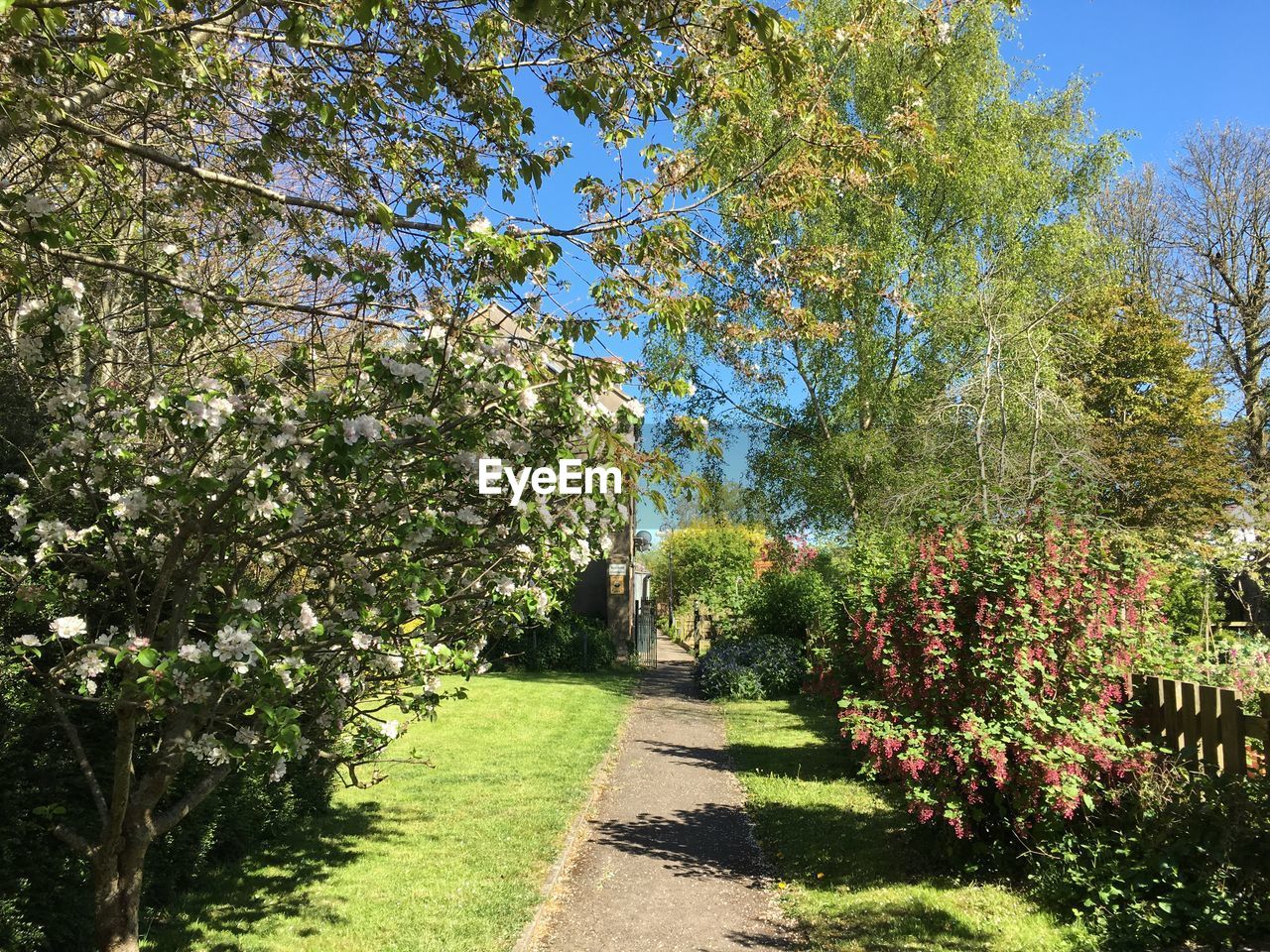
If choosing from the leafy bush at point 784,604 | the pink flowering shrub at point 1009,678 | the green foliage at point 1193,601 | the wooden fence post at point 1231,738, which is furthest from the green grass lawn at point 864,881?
the leafy bush at point 784,604

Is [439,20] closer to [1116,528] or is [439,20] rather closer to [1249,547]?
[1116,528]

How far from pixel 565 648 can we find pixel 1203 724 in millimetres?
16951

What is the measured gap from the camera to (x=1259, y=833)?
14.6 ft

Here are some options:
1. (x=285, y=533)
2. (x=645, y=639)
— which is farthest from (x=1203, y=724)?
(x=645, y=639)

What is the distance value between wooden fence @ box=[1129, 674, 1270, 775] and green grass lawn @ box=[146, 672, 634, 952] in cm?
433

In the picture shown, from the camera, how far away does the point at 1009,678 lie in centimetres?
547

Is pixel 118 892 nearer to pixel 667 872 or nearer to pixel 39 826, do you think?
pixel 39 826

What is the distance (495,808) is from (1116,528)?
624 cm

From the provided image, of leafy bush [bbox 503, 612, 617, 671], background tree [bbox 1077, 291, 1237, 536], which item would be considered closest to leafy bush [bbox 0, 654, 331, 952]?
leafy bush [bbox 503, 612, 617, 671]

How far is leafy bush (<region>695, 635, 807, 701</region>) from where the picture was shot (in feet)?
55.7

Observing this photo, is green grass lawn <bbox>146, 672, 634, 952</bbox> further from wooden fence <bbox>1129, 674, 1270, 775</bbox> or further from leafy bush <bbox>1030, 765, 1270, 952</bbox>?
wooden fence <bbox>1129, 674, 1270, 775</bbox>

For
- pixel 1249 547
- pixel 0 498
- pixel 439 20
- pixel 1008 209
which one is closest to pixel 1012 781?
pixel 439 20

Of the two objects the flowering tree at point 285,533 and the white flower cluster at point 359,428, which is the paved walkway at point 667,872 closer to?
the flowering tree at point 285,533

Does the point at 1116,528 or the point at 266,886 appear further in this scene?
the point at 1116,528
